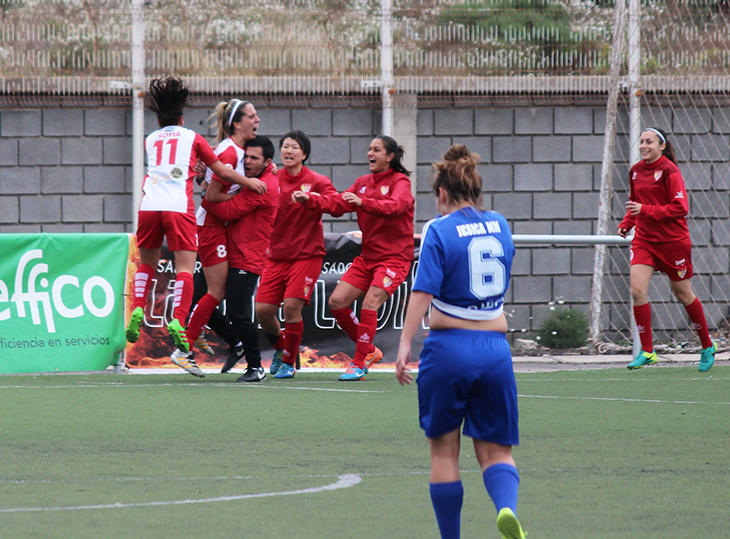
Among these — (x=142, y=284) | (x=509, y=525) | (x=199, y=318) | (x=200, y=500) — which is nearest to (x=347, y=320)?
(x=199, y=318)

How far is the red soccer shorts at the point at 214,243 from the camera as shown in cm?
778

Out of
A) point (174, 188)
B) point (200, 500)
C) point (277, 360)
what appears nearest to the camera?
point (200, 500)

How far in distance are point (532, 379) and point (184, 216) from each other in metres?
3.19

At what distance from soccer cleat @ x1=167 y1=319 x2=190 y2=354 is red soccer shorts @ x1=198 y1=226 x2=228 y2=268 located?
79 cm

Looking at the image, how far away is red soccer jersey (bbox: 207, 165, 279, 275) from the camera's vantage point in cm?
773

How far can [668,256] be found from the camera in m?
8.76

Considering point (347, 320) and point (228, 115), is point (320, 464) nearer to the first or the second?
point (347, 320)

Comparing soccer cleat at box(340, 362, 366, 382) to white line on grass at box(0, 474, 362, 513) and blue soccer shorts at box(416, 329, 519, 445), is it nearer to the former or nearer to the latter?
white line on grass at box(0, 474, 362, 513)

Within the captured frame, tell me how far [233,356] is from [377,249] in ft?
5.19

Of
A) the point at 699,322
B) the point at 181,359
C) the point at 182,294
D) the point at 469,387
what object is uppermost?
the point at 469,387

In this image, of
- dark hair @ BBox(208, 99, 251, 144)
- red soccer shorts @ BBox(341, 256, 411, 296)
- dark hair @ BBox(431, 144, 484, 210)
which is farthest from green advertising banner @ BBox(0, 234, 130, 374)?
dark hair @ BBox(431, 144, 484, 210)

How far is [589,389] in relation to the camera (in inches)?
298

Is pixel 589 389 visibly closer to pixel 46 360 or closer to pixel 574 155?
pixel 46 360

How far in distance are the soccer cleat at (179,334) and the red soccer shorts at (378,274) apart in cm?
150
